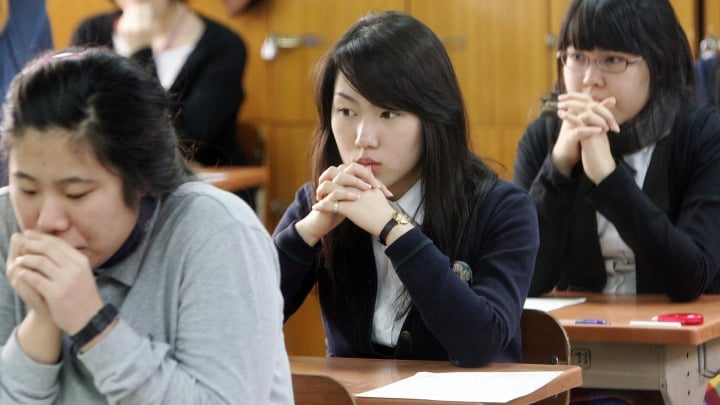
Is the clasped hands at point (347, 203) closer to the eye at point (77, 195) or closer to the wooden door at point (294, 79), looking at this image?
the eye at point (77, 195)

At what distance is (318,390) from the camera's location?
1943mm

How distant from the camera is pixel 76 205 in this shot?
1646 mm

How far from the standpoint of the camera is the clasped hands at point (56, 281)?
161 centimetres

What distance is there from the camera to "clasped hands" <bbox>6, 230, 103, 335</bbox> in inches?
63.2

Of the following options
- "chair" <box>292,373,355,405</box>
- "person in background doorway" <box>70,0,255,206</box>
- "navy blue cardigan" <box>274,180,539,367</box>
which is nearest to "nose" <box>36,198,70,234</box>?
"chair" <box>292,373,355,405</box>

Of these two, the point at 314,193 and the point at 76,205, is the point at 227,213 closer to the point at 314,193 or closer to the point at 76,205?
the point at 76,205

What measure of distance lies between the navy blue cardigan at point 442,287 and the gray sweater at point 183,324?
1.92ft

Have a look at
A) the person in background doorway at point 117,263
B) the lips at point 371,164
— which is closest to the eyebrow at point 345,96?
the lips at point 371,164

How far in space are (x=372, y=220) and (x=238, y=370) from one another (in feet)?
2.49

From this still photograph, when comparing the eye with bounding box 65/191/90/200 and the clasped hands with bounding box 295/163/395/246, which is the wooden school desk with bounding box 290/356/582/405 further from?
the eye with bounding box 65/191/90/200

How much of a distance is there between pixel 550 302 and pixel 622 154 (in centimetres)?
46

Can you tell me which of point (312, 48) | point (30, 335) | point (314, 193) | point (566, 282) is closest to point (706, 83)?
point (566, 282)

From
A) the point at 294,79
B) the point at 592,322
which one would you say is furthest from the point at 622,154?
the point at 294,79

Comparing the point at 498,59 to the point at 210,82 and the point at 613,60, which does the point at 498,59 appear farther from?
the point at 613,60
